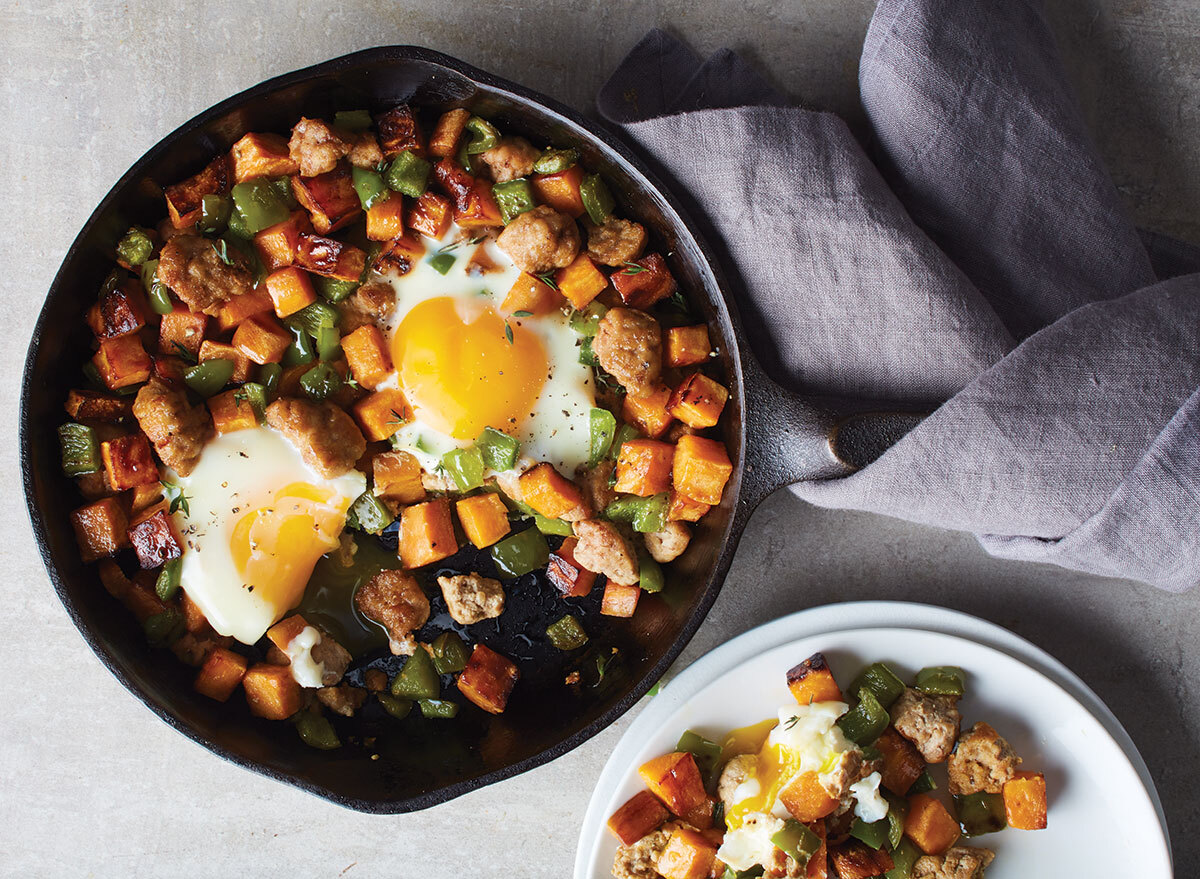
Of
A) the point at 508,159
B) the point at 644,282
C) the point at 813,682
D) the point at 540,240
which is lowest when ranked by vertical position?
the point at 813,682

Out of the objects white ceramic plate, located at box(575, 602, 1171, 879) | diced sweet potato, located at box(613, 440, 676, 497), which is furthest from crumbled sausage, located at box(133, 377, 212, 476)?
white ceramic plate, located at box(575, 602, 1171, 879)

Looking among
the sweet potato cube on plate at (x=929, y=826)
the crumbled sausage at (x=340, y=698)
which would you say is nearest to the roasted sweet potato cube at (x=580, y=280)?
the crumbled sausage at (x=340, y=698)

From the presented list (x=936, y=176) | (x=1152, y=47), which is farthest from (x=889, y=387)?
(x=1152, y=47)

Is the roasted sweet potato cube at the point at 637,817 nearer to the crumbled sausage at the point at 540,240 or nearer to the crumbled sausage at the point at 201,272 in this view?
the crumbled sausage at the point at 540,240

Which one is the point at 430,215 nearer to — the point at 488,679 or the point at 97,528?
the point at 97,528

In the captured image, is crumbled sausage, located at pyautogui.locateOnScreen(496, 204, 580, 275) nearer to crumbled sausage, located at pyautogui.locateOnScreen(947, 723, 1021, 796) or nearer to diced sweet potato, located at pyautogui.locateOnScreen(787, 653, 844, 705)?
diced sweet potato, located at pyautogui.locateOnScreen(787, 653, 844, 705)

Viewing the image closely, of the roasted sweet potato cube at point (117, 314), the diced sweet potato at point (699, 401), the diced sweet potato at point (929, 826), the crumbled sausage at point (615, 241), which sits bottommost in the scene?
the diced sweet potato at point (929, 826)

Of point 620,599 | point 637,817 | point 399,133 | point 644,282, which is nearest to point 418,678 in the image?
point 620,599
